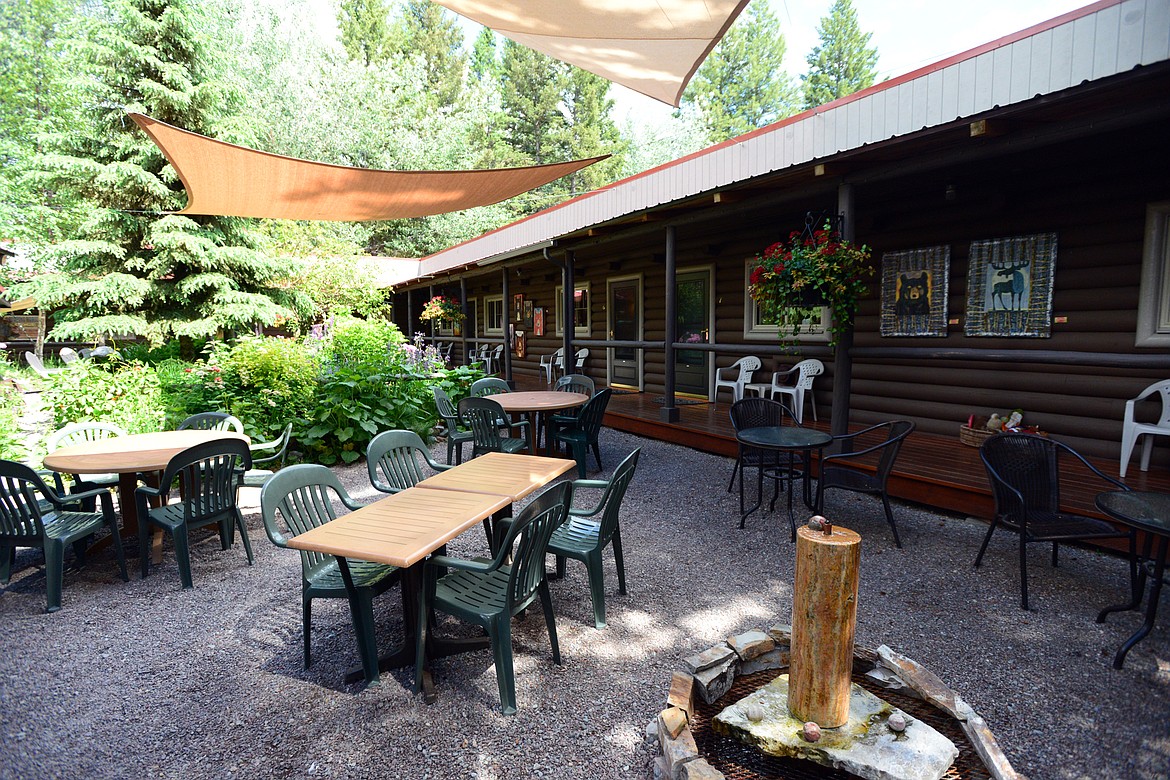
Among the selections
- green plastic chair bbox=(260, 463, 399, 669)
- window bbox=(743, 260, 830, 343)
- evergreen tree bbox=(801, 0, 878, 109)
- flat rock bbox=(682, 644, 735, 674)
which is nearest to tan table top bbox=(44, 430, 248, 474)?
green plastic chair bbox=(260, 463, 399, 669)

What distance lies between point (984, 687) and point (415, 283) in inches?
566

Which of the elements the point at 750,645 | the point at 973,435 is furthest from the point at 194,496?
the point at 973,435

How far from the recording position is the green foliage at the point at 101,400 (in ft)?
19.7

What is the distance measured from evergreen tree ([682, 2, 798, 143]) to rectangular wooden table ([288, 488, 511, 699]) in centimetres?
2666

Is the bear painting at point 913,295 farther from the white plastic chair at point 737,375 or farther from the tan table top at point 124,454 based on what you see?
the tan table top at point 124,454

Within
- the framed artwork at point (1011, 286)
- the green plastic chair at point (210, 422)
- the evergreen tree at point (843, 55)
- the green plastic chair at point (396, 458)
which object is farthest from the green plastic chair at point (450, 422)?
the evergreen tree at point (843, 55)

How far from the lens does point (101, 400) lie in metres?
6.14

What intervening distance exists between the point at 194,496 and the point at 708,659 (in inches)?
128

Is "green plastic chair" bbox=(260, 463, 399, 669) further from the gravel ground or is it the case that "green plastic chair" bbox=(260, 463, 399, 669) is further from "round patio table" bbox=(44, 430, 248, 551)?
"round patio table" bbox=(44, 430, 248, 551)

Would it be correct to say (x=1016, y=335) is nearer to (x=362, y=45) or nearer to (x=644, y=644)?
(x=644, y=644)

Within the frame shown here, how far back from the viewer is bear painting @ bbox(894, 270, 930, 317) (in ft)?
18.2

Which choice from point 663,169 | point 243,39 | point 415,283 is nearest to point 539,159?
point 243,39

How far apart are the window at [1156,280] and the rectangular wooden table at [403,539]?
5007 mm

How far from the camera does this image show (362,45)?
24.2 metres
